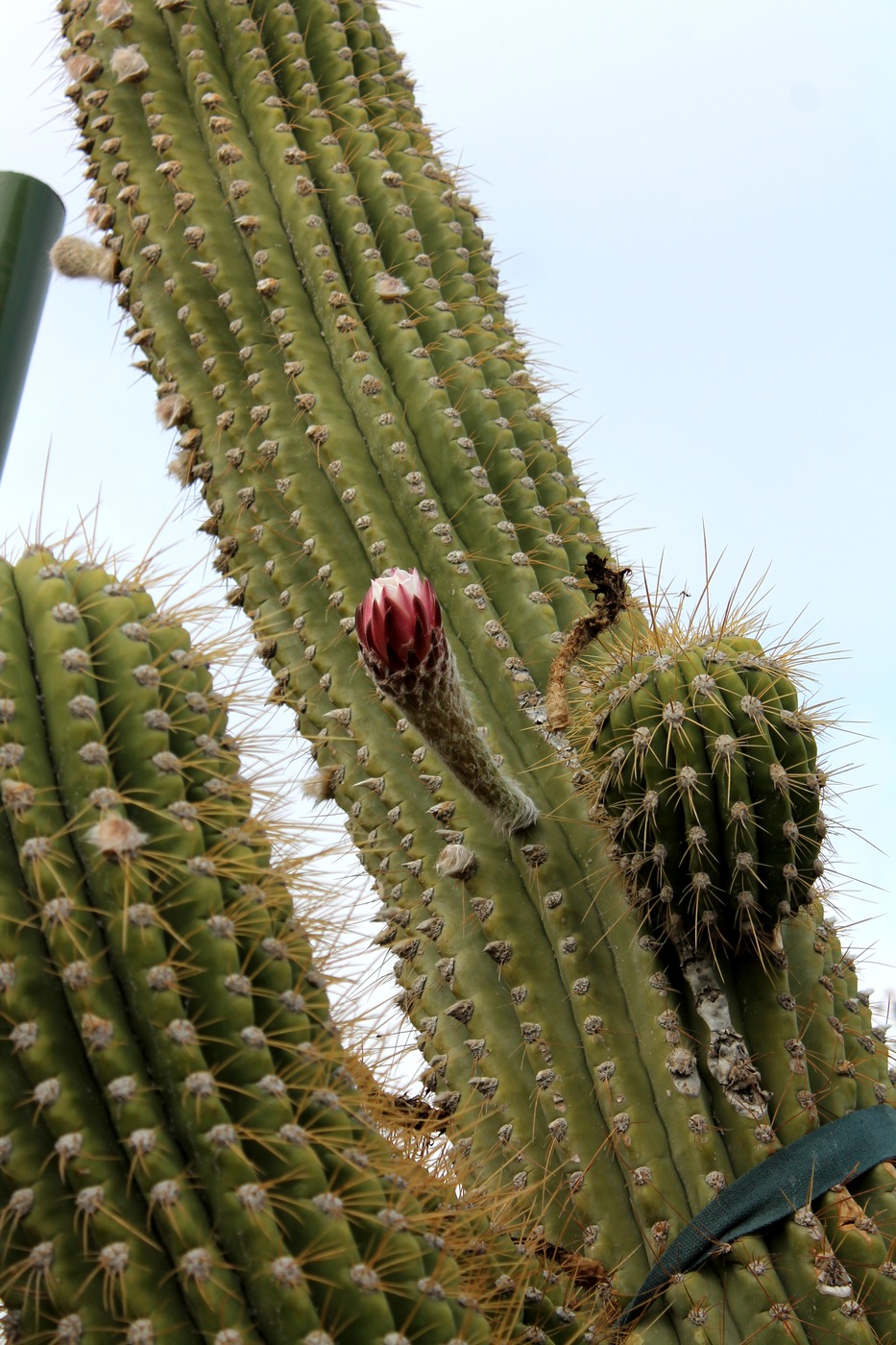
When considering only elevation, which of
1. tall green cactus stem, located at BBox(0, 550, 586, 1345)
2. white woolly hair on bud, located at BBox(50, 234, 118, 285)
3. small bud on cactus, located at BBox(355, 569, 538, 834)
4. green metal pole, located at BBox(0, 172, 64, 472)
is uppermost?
white woolly hair on bud, located at BBox(50, 234, 118, 285)

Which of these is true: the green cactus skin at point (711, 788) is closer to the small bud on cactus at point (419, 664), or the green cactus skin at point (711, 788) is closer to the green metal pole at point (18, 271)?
the small bud on cactus at point (419, 664)

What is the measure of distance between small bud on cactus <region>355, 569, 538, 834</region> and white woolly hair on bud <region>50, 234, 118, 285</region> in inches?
55.5

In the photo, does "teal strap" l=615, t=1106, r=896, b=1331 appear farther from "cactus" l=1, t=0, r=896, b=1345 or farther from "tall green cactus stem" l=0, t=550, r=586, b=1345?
"tall green cactus stem" l=0, t=550, r=586, b=1345

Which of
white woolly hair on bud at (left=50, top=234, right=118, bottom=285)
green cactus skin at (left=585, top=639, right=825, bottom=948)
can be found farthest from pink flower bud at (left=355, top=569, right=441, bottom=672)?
white woolly hair on bud at (left=50, top=234, right=118, bottom=285)

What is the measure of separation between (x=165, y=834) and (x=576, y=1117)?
Result: 1.02 m

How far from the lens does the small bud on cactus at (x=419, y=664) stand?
79.4 inches

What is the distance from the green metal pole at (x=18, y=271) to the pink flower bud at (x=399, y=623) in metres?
0.89

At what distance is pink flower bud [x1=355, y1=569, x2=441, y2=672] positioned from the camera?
2.01 m

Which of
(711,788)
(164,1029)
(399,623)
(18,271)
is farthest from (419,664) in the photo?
(18,271)

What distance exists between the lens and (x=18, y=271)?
2.49 meters

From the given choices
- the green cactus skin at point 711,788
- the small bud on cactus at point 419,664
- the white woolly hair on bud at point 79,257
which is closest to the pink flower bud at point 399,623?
the small bud on cactus at point 419,664

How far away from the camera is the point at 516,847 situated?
2.44 meters

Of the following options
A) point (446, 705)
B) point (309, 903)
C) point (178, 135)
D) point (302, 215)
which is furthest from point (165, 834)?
point (178, 135)

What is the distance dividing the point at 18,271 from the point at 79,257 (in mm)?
600
